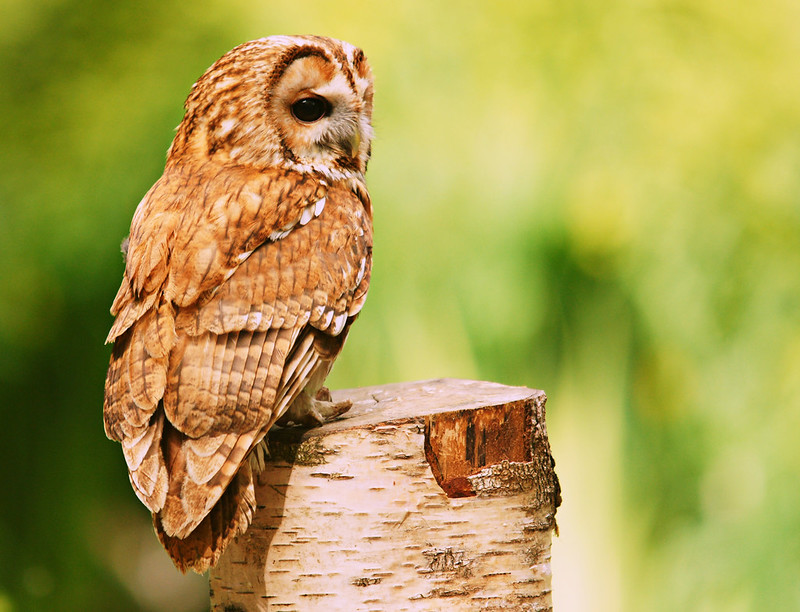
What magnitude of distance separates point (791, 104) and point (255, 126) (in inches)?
89.0

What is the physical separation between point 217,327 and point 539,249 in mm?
1659

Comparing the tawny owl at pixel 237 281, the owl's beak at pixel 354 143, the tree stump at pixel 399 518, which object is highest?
the owl's beak at pixel 354 143

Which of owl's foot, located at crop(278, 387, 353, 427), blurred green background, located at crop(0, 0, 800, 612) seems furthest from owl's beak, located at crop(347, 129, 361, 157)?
blurred green background, located at crop(0, 0, 800, 612)

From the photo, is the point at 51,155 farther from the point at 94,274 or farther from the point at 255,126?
the point at 255,126

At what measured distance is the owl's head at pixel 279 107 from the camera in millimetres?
1655

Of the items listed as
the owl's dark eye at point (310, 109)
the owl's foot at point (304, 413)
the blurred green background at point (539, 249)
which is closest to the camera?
the owl's foot at point (304, 413)

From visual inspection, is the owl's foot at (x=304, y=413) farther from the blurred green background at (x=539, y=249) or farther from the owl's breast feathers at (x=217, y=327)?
the blurred green background at (x=539, y=249)

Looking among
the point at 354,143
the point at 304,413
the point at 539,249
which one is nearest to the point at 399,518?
the point at 304,413

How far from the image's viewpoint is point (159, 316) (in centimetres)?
142

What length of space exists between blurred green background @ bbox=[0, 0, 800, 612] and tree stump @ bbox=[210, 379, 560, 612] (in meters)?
1.14

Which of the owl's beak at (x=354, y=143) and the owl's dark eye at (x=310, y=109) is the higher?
the owl's dark eye at (x=310, y=109)

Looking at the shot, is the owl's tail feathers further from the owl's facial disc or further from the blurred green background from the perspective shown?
the blurred green background

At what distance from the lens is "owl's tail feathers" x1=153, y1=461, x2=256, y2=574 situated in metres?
1.38

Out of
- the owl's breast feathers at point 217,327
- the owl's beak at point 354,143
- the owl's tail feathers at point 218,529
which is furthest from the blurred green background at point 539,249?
the owl's tail feathers at point 218,529
